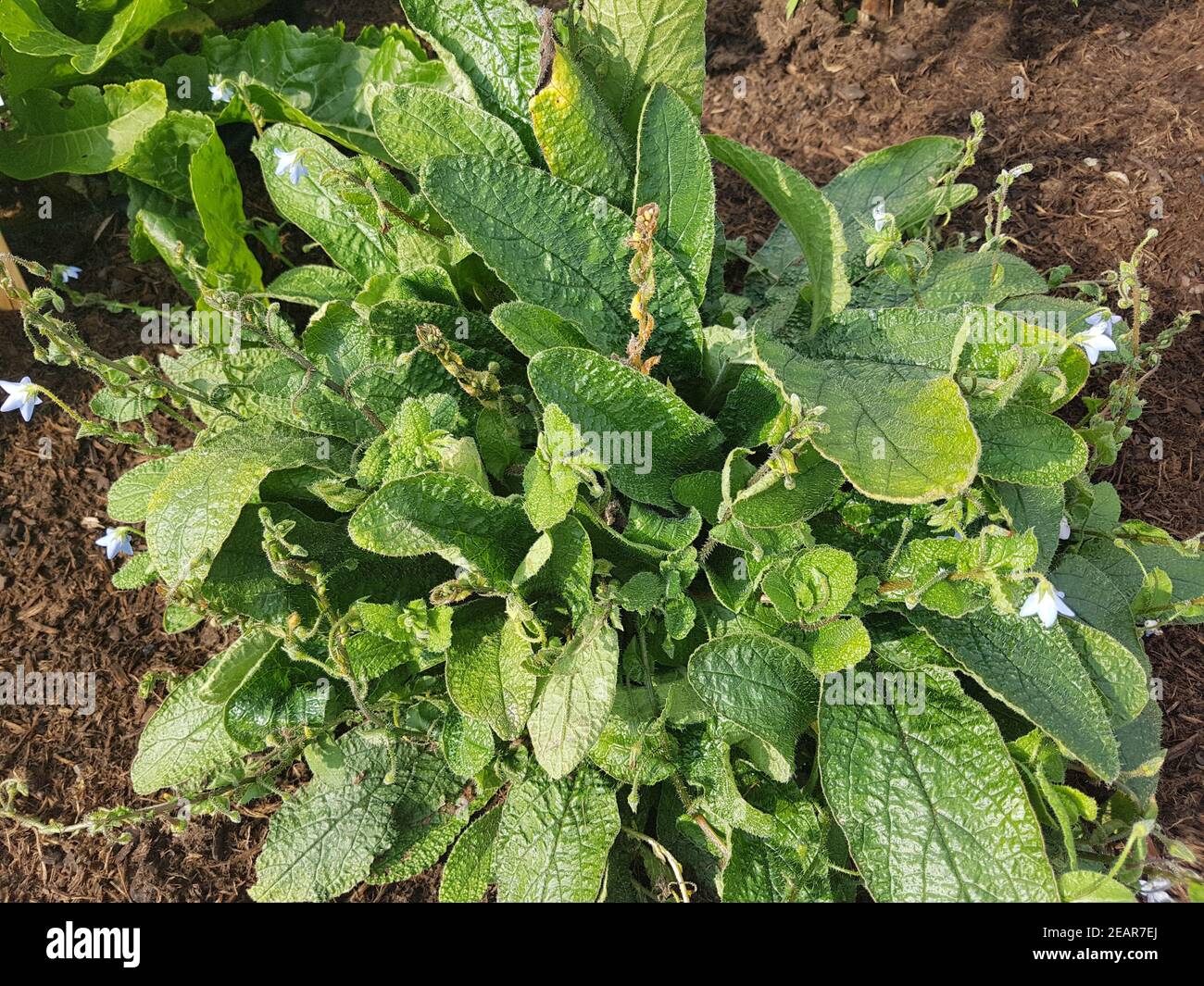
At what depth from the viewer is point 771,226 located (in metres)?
2.63

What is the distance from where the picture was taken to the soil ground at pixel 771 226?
2.02 meters

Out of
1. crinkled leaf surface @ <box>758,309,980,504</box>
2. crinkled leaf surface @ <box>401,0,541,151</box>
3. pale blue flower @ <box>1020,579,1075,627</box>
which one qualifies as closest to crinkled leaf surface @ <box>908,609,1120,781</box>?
pale blue flower @ <box>1020,579,1075,627</box>

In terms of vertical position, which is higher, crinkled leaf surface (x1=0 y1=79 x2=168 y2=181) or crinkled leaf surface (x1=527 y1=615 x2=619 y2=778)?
crinkled leaf surface (x1=0 y1=79 x2=168 y2=181)

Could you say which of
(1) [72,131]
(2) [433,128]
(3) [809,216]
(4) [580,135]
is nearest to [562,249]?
(4) [580,135]

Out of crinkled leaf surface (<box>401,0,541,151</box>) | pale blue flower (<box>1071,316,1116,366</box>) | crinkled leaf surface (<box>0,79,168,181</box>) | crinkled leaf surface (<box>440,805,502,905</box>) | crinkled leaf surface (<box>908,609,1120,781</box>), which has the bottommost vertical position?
crinkled leaf surface (<box>440,805,502,905</box>)

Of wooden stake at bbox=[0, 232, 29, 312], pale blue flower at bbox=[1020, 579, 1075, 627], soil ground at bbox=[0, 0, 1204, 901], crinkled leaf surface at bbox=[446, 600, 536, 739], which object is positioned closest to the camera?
pale blue flower at bbox=[1020, 579, 1075, 627]

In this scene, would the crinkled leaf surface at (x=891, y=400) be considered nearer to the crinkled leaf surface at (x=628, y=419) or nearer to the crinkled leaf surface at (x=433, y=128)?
the crinkled leaf surface at (x=628, y=419)

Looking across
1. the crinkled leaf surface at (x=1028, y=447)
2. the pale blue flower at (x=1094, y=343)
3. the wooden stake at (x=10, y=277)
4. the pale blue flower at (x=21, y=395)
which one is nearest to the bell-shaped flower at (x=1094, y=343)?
the pale blue flower at (x=1094, y=343)

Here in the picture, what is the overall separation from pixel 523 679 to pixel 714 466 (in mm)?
558

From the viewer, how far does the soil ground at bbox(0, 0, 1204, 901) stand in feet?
6.61

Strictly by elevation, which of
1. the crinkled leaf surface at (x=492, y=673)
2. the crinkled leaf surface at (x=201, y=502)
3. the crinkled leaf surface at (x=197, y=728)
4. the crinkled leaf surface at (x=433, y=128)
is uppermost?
the crinkled leaf surface at (x=433, y=128)

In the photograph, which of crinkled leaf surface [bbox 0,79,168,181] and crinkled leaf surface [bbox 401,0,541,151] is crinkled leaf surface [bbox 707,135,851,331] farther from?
crinkled leaf surface [bbox 0,79,168,181]

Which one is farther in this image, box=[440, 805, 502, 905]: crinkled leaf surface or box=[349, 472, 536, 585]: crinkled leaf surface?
box=[440, 805, 502, 905]: crinkled leaf surface

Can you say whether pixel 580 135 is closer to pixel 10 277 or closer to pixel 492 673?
pixel 492 673
